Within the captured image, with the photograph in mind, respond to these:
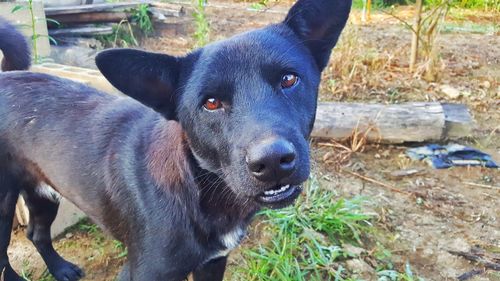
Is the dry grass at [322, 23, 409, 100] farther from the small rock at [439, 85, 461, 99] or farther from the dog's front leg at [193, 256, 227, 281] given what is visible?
the dog's front leg at [193, 256, 227, 281]

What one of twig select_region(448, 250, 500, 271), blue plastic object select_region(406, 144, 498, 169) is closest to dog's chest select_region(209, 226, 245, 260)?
twig select_region(448, 250, 500, 271)

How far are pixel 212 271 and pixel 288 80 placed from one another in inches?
39.9

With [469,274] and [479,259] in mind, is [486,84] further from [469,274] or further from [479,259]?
[469,274]

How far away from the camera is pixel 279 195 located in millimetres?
1802

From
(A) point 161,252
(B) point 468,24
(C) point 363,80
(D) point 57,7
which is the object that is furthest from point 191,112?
(B) point 468,24

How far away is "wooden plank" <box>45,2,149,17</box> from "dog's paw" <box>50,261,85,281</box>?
3.61m

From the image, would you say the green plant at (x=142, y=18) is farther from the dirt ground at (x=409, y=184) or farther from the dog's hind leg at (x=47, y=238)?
the dog's hind leg at (x=47, y=238)

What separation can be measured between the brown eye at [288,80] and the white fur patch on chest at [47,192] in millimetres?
1281

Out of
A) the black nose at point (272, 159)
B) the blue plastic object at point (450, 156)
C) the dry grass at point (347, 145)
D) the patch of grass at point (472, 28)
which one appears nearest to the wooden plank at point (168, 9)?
the patch of grass at point (472, 28)

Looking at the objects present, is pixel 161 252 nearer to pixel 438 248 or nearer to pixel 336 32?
pixel 336 32

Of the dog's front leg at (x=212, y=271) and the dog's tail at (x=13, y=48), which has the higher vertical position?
the dog's tail at (x=13, y=48)

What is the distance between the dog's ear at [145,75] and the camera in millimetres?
1822

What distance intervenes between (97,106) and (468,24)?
6842 mm

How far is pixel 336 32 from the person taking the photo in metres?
2.05
